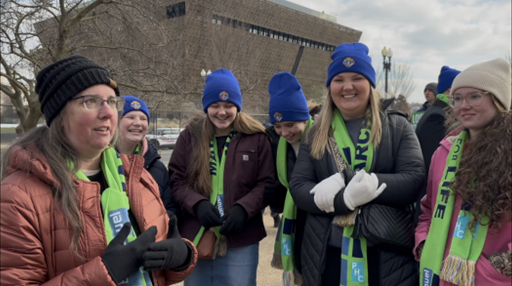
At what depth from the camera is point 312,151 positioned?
235 centimetres

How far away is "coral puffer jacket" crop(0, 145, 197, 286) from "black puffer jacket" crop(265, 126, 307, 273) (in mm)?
1509

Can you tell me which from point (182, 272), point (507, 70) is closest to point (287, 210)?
point (182, 272)

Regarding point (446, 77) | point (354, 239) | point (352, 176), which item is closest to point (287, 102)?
point (352, 176)

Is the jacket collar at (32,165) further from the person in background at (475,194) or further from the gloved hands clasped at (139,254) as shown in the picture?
the person in background at (475,194)

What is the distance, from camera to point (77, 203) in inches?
59.2

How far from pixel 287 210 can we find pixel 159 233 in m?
1.17

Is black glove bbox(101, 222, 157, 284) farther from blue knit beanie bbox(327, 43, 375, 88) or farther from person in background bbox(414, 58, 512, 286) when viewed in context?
blue knit beanie bbox(327, 43, 375, 88)

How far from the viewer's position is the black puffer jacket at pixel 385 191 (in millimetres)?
2104

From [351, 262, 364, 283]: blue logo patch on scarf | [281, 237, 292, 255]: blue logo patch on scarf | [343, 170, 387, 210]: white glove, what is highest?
[343, 170, 387, 210]: white glove

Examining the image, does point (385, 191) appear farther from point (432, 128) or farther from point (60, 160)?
point (432, 128)

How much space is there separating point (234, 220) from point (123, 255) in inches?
49.1

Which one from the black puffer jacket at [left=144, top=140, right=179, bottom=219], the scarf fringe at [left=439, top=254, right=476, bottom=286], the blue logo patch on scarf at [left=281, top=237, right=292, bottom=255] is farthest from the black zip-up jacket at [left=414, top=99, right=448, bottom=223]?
the black puffer jacket at [left=144, top=140, right=179, bottom=219]

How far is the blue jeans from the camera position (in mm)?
2840

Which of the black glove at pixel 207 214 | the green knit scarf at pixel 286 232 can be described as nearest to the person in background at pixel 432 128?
the green knit scarf at pixel 286 232
